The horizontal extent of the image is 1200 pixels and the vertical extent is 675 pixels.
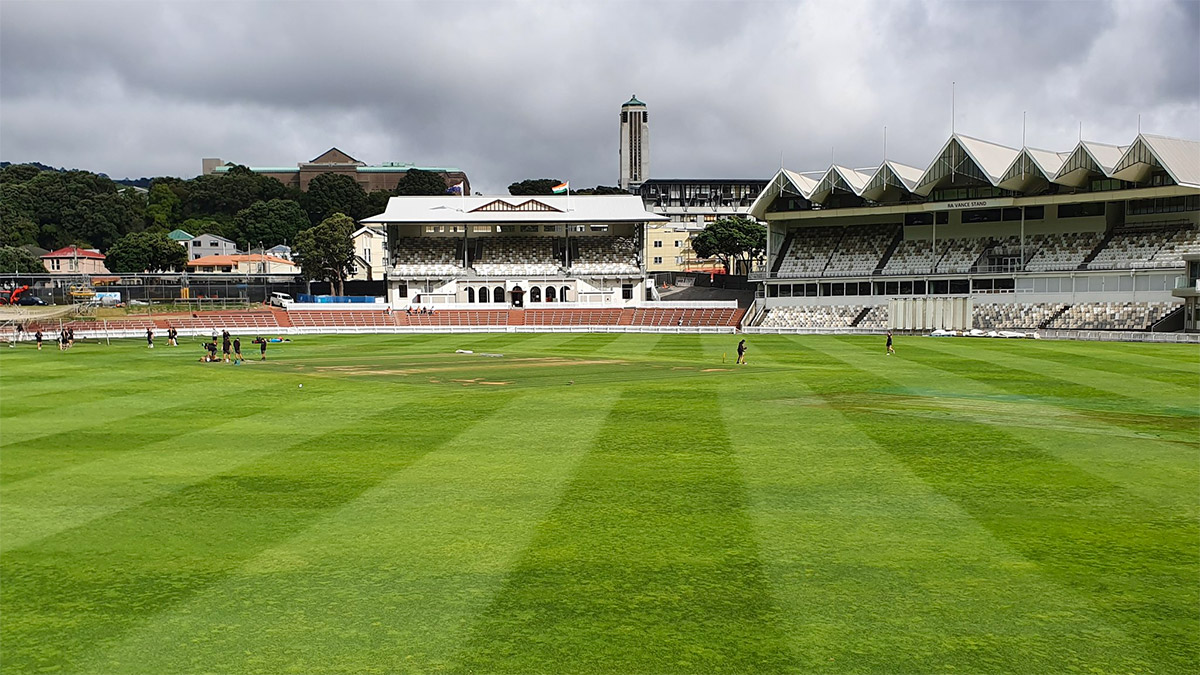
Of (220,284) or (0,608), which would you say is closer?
(0,608)

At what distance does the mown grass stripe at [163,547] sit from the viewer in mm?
9117

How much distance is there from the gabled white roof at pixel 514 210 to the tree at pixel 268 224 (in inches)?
2086

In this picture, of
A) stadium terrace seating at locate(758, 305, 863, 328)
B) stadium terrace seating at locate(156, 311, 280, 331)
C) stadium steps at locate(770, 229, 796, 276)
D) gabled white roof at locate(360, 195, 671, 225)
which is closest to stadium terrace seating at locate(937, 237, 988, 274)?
stadium terrace seating at locate(758, 305, 863, 328)

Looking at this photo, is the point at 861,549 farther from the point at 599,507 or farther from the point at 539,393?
the point at 539,393

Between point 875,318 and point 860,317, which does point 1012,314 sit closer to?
point 875,318

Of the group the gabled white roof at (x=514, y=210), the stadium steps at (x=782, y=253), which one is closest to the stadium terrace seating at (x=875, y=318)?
the stadium steps at (x=782, y=253)

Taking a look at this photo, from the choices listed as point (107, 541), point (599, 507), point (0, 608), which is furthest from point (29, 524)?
point (599, 507)

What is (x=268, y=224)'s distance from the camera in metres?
142

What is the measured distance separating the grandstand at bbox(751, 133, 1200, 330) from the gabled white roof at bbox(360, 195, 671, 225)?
53.5 feet

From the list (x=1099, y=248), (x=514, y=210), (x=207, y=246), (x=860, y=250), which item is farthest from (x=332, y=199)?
(x=1099, y=248)

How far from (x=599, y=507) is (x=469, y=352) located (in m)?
33.9

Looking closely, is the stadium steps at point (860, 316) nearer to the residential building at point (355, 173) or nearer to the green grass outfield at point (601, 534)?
the green grass outfield at point (601, 534)

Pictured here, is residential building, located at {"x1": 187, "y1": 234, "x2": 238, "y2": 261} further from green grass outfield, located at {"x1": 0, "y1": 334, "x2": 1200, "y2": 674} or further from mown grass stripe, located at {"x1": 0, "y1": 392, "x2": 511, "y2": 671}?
mown grass stripe, located at {"x1": 0, "y1": 392, "x2": 511, "y2": 671}

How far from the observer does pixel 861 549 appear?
1153 cm
